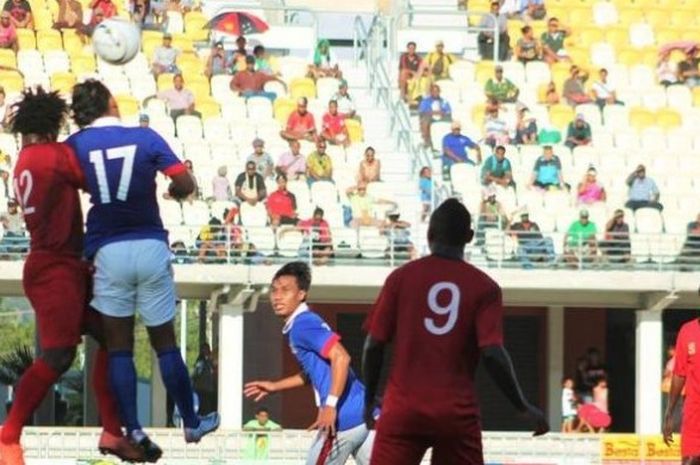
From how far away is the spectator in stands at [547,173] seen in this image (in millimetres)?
31156

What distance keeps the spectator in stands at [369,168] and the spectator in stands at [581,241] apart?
262 cm

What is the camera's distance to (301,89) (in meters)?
32.3

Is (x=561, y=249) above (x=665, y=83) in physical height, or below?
below

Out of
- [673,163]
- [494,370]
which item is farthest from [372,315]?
[673,163]

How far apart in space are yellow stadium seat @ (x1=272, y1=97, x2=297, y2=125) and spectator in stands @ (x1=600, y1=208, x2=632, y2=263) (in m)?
4.58

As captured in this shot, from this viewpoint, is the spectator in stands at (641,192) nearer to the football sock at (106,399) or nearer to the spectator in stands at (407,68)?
the spectator in stands at (407,68)

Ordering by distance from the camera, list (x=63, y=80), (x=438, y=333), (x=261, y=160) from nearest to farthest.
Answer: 1. (x=438, y=333)
2. (x=261, y=160)
3. (x=63, y=80)

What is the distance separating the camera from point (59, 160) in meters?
12.0

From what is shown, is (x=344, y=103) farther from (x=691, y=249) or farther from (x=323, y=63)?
(x=691, y=249)

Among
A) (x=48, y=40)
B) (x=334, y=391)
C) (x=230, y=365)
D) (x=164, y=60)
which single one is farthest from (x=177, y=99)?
(x=334, y=391)

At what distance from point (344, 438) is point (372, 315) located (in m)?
2.81

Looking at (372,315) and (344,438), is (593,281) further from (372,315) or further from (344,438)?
(372,315)

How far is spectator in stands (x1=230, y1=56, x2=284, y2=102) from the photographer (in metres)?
31.9

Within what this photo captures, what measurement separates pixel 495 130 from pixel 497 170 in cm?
136
